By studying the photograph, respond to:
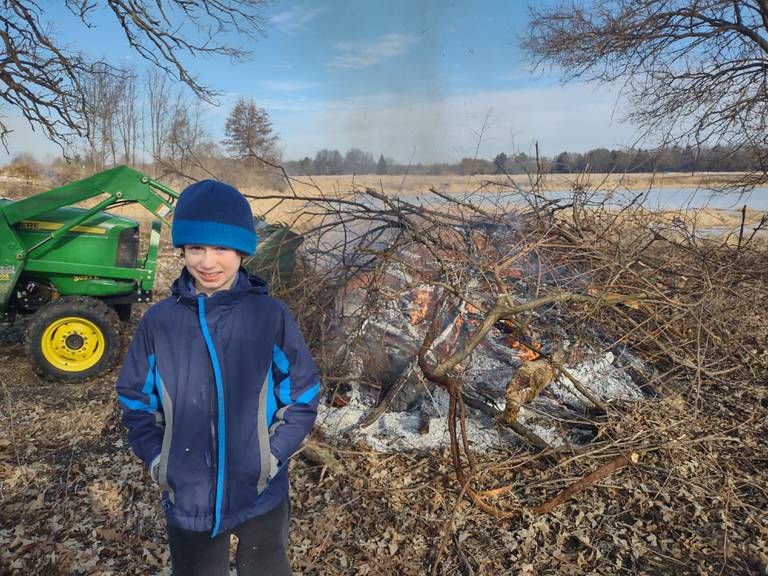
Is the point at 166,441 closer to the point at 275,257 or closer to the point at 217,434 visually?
the point at 217,434

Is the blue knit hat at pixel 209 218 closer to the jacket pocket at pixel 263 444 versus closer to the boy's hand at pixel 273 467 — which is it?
the jacket pocket at pixel 263 444

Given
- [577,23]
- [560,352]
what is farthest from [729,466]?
[577,23]

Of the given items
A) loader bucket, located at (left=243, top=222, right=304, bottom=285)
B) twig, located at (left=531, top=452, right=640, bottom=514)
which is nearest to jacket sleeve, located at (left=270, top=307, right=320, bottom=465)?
twig, located at (left=531, top=452, right=640, bottom=514)

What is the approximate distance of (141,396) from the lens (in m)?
1.65

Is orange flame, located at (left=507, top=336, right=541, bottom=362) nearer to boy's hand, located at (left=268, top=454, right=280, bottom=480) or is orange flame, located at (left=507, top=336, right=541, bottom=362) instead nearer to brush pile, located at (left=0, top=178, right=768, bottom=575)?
brush pile, located at (left=0, top=178, right=768, bottom=575)

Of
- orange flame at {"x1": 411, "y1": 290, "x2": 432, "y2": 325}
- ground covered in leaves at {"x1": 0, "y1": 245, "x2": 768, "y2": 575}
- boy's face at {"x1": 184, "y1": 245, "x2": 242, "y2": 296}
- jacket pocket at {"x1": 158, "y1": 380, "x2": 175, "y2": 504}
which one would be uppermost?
boy's face at {"x1": 184, "y1": 245, "x2": 242, "y2": 296}

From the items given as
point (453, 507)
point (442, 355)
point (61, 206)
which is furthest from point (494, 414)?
point (61, 206)

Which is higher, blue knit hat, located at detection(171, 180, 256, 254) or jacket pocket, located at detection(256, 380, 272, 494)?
blue knit hat, located at detection(171, 180, 256, 254)

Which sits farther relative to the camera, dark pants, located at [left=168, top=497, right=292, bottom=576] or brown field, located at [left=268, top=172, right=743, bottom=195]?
brown field, located at [left=268, top=172, right=743, bottom=195]

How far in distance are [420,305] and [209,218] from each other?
130 inches

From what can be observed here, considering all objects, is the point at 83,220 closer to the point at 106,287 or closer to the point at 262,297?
the point at 106,287

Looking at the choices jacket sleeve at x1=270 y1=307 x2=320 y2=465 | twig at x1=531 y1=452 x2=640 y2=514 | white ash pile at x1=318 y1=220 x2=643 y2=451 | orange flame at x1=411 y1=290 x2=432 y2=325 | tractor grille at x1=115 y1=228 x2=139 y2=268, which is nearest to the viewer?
jacket sleeve at x1=270 y1=307 x2=320 y2=465

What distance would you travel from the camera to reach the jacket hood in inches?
65.4

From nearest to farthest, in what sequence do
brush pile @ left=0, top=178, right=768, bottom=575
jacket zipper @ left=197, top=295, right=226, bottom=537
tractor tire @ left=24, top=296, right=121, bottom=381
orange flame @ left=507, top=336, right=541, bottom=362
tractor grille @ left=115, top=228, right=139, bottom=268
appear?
jacket zipper @ left=197, top=295, right=226, bottom=537 < brush pile @ left=0, top=178, right=768, bottom=575 < orange flame @ left=507, top=336, right=541, bottom=362 < tractor tire @ left=24, top=296, right=121, bottom=381 < tractor grille @ left=115, top=228, right=139, bottom=268
